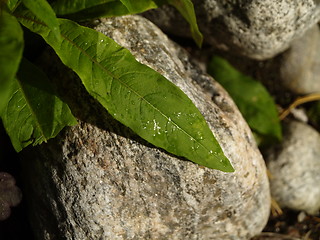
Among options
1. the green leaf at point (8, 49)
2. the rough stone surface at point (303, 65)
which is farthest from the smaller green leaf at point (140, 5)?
the rough stone surface at point (303, 65)

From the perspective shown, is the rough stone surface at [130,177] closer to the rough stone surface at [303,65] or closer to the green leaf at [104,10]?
the green leaf at [104,10]

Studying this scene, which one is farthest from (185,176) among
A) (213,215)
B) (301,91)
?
(301,91)

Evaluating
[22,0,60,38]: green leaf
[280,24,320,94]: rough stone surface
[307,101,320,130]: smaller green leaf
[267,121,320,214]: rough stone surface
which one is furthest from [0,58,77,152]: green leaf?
[307,101,320,130]: smaller green leaf

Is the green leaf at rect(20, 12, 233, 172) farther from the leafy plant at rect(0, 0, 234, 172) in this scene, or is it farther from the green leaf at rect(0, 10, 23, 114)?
the green leaf at rect(0, 10, 23, 114)

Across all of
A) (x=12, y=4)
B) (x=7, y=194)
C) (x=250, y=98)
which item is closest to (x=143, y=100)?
(x=12, y=4)

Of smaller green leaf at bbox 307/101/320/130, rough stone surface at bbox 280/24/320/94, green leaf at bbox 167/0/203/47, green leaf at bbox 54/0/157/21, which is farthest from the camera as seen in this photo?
smaller green leaf at bbox 307/101/320/130

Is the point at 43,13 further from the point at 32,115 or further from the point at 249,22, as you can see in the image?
the point at 249,22
